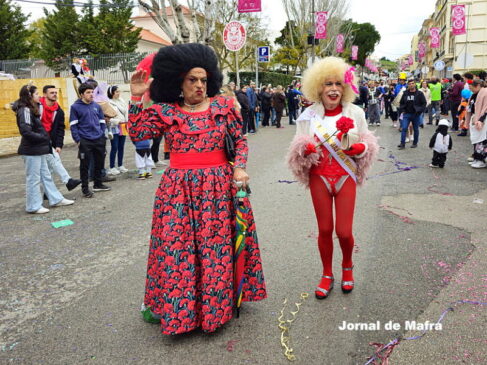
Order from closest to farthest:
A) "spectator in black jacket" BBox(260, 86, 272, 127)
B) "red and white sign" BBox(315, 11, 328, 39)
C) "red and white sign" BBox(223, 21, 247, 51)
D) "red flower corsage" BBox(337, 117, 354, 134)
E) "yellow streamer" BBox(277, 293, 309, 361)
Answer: "yellow streamer" BBox(277, 293, 309, 361) < "red flower corsage" BBox(337, 117, 354, 134) < "red and white sign" BBox(223, 21, 247, 51) < "spectator in black jacket" BBox(260, 86, 272, 127) < "red and white sign" BBox(315, 11, 328, 39)

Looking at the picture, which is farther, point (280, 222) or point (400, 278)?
point (280, 222)

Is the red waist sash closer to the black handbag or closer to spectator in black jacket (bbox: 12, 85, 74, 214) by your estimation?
the black handbag

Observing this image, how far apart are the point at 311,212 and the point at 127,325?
11.2 ft

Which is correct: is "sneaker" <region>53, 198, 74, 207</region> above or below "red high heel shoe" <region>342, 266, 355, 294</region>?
below

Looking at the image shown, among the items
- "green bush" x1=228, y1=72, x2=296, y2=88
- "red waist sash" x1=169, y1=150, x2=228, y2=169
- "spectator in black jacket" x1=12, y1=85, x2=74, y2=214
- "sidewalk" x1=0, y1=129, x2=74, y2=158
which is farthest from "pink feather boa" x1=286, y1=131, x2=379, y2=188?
"green bush" x1=228, y1=72, x2=296, y2=88

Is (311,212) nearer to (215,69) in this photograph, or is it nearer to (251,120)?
(215,69)

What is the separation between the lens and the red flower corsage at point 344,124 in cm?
311

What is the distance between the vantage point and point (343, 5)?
43094 millimetres

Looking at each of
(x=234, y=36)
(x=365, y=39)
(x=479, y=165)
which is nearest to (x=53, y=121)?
(x=479, y=165)

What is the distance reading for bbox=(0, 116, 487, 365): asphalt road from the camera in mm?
2814

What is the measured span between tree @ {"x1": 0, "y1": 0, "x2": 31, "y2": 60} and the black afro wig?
37266mm

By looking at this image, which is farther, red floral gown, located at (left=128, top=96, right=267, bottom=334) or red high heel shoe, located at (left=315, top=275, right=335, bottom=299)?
red high heel shoe, located at (left=315, top=275, right=335, bottom=299)

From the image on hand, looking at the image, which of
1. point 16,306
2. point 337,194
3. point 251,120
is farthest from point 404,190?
point 251,120

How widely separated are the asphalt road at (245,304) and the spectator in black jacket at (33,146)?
0.33 metres
